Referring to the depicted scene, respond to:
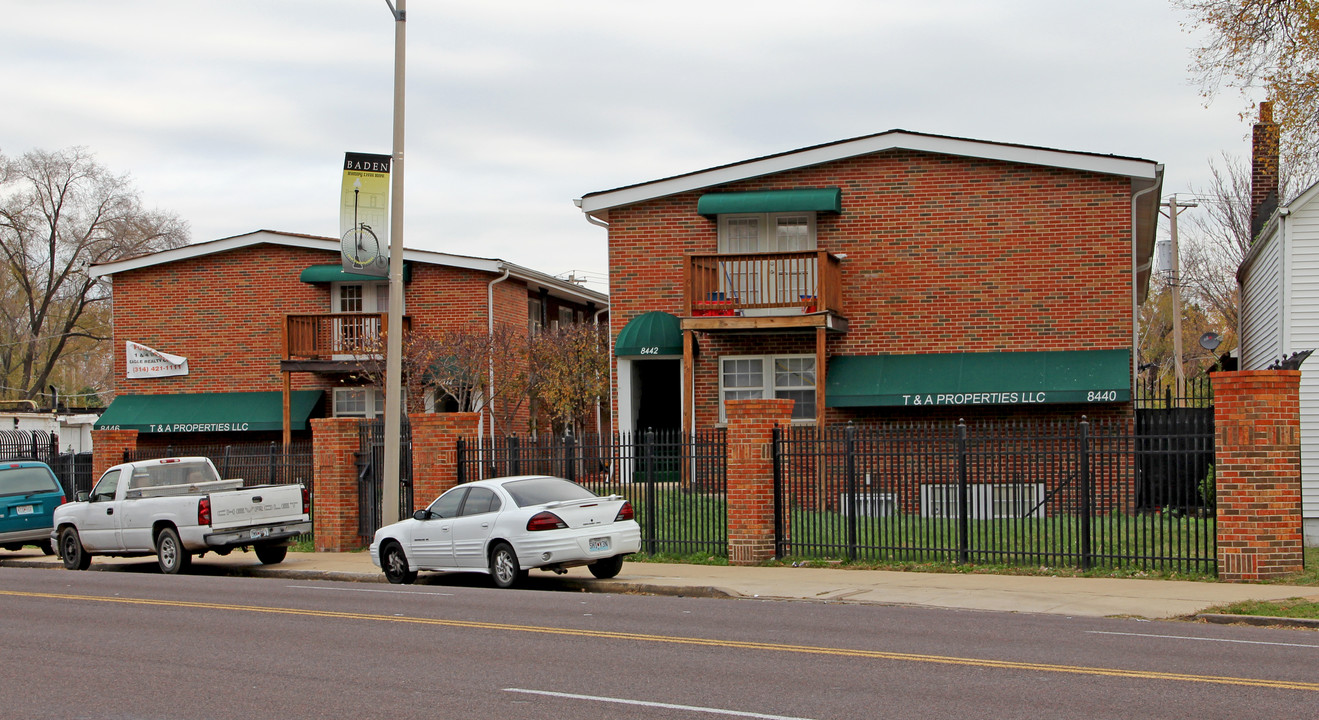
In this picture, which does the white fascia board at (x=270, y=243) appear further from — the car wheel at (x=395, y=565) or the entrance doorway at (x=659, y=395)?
the car wheel at (x=395, y=565)

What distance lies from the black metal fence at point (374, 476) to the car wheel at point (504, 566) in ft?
18.8

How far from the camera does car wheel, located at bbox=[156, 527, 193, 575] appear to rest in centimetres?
1908

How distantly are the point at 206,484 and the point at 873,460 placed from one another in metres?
10.1

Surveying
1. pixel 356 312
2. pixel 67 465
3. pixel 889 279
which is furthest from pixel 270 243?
pixel 889 279

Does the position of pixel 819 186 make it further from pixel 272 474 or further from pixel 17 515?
pixel 17 515

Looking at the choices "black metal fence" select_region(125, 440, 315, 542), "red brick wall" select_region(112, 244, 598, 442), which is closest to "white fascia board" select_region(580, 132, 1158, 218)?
"red brick wall" select_region(112, 244, 598, 442)

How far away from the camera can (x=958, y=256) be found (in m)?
24.0

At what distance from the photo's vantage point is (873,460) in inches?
701

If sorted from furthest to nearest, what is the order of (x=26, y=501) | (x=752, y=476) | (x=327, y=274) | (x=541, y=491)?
(x=327, y=274) < (x=26, y=501) < (x=752, y=476) < (x=541, y=491)

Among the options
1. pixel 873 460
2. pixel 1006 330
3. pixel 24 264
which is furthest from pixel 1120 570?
pixel 24 264

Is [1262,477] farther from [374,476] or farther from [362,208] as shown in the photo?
[374,476]

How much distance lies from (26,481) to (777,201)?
14689 millimetres

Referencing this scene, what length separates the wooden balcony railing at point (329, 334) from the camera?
96.4 ft

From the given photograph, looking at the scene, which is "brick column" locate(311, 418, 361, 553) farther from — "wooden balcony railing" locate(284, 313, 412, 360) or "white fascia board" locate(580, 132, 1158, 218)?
"wooden balcony railing" locate(284, 313, 412, 360)
